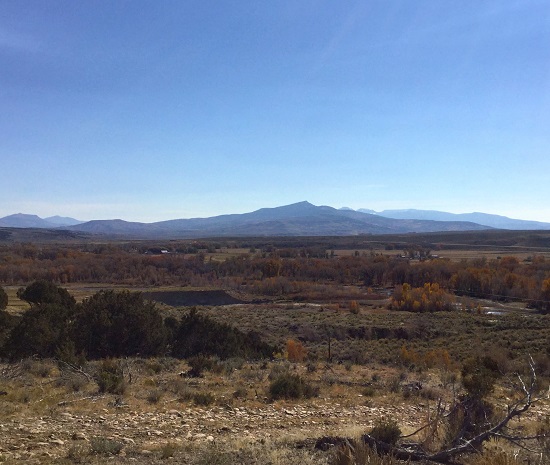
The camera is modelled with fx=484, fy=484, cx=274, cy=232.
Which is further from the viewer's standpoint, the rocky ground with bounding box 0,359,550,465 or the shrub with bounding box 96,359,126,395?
the shrub with bounding box 96,359,126,395

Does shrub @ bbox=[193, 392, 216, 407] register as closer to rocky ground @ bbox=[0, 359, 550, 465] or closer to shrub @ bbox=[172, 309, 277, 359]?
rocky ground @ bbox=[0, 359, 550, 465]

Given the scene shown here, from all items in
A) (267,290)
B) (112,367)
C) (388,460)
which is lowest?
(267,290)

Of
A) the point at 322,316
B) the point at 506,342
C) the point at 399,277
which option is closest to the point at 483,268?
the point at 399,277

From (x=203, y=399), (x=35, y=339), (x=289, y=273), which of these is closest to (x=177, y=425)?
(x=203, y=399)

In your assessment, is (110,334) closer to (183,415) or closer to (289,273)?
(183,415)

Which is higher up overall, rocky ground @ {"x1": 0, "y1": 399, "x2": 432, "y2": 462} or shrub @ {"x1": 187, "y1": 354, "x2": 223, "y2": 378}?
rocky ground @ {"x1": 0, "y1": 399, "x2": 432, "y2": 462}

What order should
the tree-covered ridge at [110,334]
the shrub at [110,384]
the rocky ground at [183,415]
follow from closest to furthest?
the rocky ground at [183,415], the shrub at [110,384], the tree-covered ridge at [110,334]

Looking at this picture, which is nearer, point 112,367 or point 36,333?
point 112,367

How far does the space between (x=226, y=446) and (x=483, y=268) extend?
77074mm

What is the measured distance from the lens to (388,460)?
6.12m

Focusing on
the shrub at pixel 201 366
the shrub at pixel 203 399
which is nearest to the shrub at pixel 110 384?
the shrub at pixel 203 399

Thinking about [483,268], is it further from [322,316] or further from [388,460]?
[388,460]

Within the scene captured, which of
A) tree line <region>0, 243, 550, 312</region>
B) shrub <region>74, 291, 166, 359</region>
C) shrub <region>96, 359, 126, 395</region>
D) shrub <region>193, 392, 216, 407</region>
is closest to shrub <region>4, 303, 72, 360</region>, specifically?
shrub <region>74, 291, 166, 359</region>

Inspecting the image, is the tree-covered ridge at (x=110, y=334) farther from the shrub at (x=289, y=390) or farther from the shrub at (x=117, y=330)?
the shrub at (x=289, y=390)
